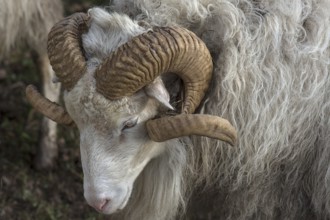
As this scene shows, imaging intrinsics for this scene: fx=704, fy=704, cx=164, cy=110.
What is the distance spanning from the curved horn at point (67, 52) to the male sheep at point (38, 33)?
56.0 inches

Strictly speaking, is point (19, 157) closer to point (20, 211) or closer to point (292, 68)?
point (20, 211)

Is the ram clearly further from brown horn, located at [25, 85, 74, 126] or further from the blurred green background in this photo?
the blurred green background

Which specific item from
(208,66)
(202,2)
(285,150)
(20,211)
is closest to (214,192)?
(285,150)

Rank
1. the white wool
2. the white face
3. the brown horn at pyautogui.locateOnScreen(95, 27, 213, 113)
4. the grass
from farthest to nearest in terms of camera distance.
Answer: the grass → the white wool → the white face → the brown horn at pyautogui.locateOnScreen(95, 27, 213, 113)

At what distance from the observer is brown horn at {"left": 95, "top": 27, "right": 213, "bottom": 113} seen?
8.46 ft

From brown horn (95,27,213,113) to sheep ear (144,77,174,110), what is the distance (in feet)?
0.18

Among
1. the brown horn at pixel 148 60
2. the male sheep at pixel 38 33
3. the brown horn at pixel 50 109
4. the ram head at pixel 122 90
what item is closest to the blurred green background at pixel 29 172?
A: the male sheep at pixel 38 33

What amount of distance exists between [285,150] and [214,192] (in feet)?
1.29

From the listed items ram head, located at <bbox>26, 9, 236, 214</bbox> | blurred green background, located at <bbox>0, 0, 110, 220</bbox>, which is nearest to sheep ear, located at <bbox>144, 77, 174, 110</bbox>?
ram head, located at <bbox>26, 9, 236, 214</bbox>

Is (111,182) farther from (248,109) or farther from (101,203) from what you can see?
(248,109)

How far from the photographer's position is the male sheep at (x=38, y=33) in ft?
13.8

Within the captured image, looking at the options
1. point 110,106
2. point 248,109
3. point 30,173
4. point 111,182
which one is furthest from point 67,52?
point 30,173

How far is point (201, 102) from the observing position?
2.91m

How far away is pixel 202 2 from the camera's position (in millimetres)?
2883
